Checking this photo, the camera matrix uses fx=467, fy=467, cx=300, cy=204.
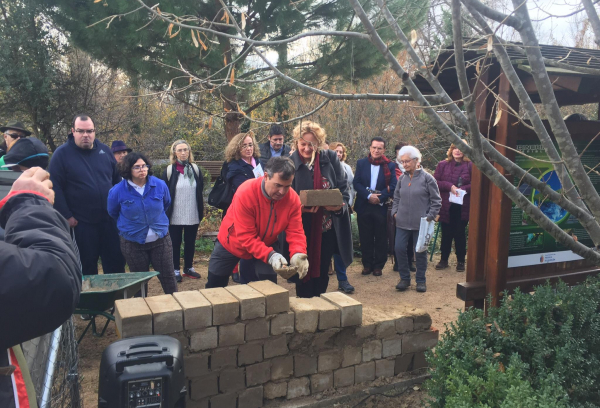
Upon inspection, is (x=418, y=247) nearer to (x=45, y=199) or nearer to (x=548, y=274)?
(x=548, y=274)

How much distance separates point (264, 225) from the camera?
12.6 ft

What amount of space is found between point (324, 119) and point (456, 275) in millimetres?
6320

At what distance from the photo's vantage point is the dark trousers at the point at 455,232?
7.29 metres

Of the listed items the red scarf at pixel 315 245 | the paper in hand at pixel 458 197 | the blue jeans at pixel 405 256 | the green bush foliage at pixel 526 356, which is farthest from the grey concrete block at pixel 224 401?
the paper in hand at pixel 458 197

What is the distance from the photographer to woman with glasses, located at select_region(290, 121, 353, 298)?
4.66 meters

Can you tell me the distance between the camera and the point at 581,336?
3.04m

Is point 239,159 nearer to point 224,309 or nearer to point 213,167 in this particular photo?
point 224,309

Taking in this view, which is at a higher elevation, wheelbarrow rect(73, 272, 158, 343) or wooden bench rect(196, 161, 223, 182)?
wooden bench rect(196, 161, 223, 182)

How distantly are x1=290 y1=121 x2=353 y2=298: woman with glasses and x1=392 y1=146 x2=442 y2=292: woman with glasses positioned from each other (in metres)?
1.46


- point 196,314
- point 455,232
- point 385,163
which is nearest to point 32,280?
point 196,314

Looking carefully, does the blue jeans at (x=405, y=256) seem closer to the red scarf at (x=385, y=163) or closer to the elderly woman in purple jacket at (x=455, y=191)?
the red scarf at (x=385, y=163)

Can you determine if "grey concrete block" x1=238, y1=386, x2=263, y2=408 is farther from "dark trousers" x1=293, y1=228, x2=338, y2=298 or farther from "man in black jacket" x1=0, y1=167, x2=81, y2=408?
"man in black jacket" x1=0, y1=167, x2=81, y2=408

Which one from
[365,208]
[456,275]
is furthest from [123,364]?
[456,275]

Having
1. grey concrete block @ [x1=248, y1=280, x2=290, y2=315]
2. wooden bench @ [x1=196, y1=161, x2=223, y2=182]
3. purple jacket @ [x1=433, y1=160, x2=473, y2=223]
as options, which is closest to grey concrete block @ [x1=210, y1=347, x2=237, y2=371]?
grey concrete block @ [x1=248, y1=280, x2=290, y2=315]
